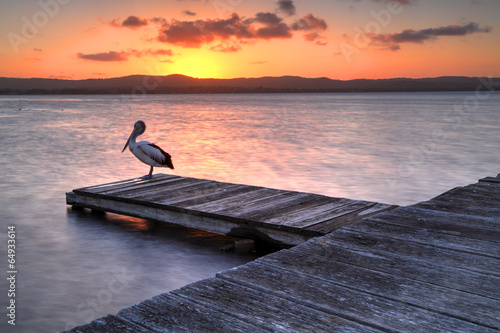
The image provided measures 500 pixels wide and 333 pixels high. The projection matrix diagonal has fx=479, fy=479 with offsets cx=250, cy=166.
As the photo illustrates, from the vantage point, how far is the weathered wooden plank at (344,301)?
8.00ft

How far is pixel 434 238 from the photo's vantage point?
13.2 feet

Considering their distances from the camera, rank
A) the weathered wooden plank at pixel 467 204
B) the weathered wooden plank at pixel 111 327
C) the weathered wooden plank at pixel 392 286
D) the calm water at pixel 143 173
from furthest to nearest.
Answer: the calm water at pixel 143 173, the weathered wooden plank at pixel 467 204, the weathered wooden plank at pixel 392 286, the weathered wooden plank at pixel 111 327

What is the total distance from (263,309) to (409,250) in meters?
1.61

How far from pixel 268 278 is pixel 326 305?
0.50m

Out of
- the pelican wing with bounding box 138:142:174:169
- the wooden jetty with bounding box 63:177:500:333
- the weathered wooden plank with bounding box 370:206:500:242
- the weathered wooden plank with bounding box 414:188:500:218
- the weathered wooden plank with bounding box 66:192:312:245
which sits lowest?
the weathered wooden plank with bounding box 66:192:312:245

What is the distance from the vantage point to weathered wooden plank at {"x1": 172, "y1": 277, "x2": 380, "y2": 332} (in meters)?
2.39

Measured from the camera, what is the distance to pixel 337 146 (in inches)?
915

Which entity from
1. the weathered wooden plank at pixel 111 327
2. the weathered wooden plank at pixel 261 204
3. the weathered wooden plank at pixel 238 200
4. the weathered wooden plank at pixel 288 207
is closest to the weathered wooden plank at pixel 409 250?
the weathered wooden plank at pixel 111 327

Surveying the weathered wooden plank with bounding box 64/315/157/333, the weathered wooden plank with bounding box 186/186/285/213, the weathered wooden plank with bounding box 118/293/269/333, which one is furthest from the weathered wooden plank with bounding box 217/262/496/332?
the weathered wooden plank with bounding box 186/186/285/213

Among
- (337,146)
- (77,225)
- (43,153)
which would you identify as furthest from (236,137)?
(77,225)

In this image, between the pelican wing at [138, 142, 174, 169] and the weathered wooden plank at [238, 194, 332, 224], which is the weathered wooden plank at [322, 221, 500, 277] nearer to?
the weathered wooden plank at [238, 194, 332, 224]

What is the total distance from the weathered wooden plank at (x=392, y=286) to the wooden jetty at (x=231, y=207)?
2141 mm

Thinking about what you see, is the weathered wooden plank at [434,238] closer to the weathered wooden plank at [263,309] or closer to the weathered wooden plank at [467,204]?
the weathered wooden plank at [467,204]

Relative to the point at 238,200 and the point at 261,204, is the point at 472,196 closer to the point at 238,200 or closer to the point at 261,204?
the point at 261,204
